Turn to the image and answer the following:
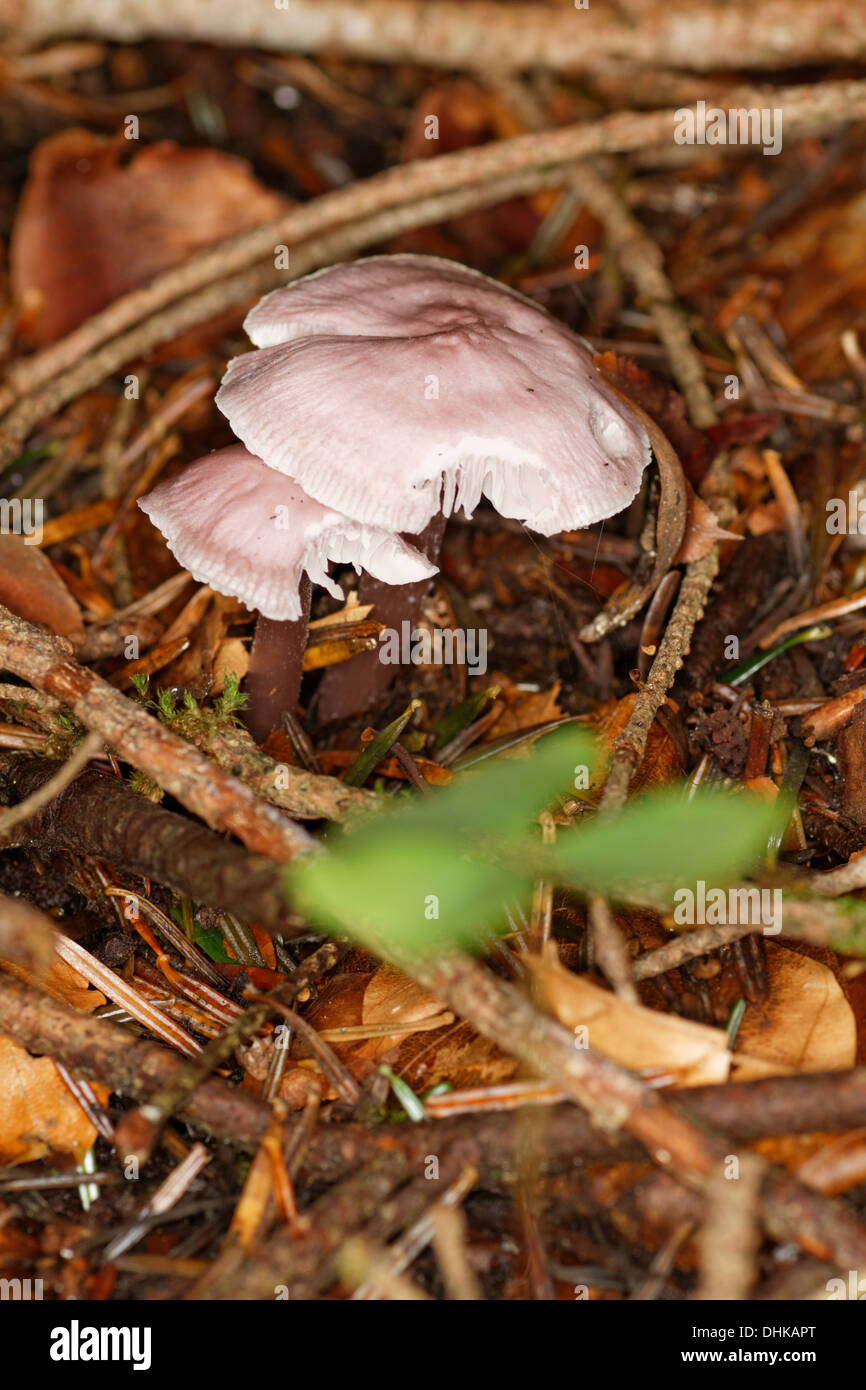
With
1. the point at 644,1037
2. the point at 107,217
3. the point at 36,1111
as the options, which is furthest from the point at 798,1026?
the point at 107,217

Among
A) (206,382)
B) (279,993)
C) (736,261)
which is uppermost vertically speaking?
(736,261)

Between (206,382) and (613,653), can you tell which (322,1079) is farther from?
(206,382)

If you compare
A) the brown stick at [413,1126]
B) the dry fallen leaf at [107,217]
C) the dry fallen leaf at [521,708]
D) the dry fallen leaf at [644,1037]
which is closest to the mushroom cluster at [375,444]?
the dry fallen leaf at [521,708]

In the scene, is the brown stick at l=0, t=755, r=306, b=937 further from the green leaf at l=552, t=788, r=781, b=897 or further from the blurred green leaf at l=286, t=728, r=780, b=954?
the green leaf at l=552, t=788, r=781, b=897

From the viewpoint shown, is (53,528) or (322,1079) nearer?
(322,1079)

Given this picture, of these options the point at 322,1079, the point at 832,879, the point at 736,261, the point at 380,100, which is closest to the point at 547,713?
the point at 832,879

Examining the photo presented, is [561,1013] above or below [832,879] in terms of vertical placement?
below
